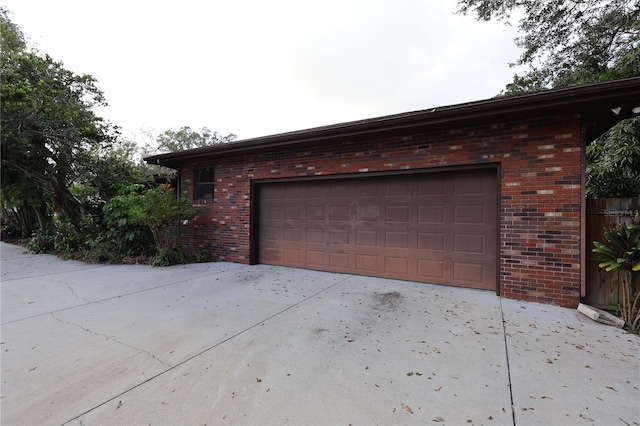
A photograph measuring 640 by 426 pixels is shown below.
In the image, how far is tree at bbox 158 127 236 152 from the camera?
22.0m

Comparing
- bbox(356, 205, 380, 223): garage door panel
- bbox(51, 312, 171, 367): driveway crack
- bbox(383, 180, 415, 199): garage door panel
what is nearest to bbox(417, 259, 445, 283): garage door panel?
bbox(356, 205, 380, 223): garage door panel

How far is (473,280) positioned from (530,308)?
38.6 inches

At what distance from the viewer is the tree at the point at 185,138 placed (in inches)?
864

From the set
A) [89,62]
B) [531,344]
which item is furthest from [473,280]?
[89,62]

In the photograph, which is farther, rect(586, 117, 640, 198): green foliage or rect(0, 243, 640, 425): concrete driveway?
rect(586, 117, 640, 198): green foliage

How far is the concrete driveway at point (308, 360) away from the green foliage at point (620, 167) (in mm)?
3937

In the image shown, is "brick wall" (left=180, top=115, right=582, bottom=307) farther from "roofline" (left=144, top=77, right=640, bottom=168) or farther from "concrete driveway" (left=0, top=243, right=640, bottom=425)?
"concrete driveway" (left=0, top=243, right=640, bottom=425)

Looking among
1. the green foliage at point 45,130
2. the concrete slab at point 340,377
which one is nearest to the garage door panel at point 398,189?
the concrete slab at point 340,377

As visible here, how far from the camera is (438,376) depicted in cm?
219

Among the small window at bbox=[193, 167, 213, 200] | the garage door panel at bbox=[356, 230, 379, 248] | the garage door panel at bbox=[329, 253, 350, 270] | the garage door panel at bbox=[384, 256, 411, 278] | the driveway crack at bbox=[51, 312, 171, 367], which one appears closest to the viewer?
the driveway crack at bbox=[51, 312, 171, 367]

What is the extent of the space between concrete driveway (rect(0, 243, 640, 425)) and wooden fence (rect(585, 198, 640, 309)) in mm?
632

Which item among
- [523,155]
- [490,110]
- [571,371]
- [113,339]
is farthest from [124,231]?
[523,155]

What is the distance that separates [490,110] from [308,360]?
4.21m

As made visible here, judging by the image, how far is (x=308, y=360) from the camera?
2422mm
